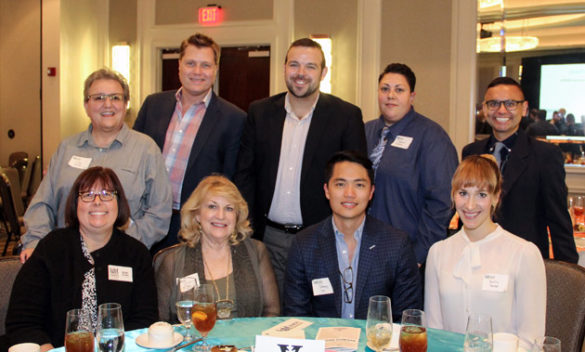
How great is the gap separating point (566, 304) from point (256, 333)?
1332mm

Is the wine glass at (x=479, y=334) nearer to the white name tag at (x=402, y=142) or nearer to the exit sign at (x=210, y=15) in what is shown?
the white name tag at (x=402, y=142)

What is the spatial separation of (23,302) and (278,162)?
1.42 meters

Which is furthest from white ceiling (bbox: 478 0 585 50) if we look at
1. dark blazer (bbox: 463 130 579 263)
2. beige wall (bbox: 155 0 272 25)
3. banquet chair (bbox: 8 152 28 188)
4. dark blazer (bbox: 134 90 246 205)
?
banquet chair (bbox: 8 152 28 188)

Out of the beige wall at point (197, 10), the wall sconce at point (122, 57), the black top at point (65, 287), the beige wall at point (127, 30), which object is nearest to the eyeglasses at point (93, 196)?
the black top at point (65, 287)

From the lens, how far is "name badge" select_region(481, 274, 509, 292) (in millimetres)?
2170

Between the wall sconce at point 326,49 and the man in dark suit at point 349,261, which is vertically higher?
the wall sconce at point 326,49

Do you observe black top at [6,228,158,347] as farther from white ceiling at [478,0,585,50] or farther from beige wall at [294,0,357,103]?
white ceiling at [478,0,585,50]

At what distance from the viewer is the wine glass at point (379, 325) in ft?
5.40

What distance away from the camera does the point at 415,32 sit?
600cm

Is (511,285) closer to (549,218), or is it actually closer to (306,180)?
(549,218)

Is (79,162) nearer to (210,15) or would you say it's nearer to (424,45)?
(424,45)

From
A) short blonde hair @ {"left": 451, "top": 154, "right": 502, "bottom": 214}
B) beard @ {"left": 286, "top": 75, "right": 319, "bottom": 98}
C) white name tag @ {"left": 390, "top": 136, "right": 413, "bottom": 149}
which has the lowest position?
short blonde hair @ {"left": 451, "top": 154, "right": 502, "bottom": 214}

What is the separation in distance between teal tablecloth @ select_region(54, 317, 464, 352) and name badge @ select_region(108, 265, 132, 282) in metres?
0.44

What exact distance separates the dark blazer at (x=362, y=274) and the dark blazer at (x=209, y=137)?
0.90 meters
